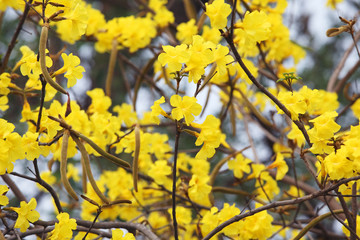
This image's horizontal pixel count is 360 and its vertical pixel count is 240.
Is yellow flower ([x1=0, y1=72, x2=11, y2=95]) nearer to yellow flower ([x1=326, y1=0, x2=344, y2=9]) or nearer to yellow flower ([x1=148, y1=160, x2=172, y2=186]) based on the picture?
yellow flower ([x1=148, y1=160, x2=172, y2=186])

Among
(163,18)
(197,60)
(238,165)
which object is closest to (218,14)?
(197,60)

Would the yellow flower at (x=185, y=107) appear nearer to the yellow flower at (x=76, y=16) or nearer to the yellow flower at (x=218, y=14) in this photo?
the yellow flower at (x=218, y=14)

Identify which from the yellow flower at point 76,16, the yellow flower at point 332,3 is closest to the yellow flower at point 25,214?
the yellow flower at point 76,16

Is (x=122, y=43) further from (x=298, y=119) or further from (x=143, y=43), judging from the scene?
(x=298, y=119)

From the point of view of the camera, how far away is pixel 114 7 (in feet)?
12.1

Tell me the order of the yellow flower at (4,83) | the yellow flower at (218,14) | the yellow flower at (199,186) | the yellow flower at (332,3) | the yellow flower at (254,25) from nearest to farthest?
the yellow flower at (218,14) → the yellow flower at (254,25) → the yellow flower at (4,83) → the yellow flower at (199,186) → the yellow flower at (332,3)

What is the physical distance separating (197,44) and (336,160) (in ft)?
1.22

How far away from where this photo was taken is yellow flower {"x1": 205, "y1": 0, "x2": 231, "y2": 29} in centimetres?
89

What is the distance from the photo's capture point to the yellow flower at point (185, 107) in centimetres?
91

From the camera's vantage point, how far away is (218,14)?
90cm

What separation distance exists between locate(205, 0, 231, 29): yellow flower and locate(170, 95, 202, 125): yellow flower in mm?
159

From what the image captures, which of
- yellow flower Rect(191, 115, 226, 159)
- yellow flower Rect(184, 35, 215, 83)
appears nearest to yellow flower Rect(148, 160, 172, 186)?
yellow flower Rect(191, 115, 226, 159)

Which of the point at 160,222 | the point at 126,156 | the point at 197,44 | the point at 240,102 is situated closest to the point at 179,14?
the point at 126,156

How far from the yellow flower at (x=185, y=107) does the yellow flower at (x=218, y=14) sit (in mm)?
159
